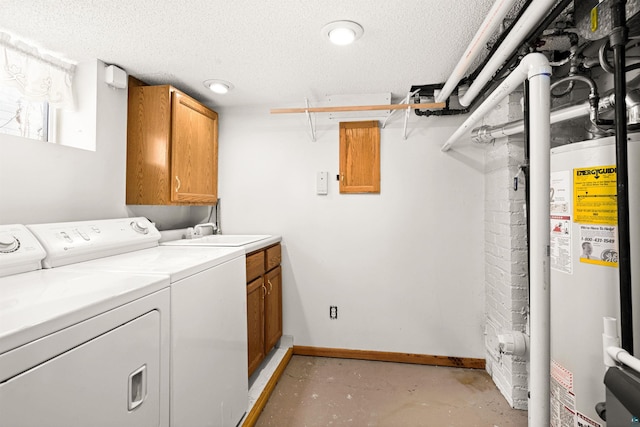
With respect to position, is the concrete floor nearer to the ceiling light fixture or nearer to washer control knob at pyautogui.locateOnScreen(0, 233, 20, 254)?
washer control knob at pyautogui.locateOnScreen(0, 233, 20, 254)

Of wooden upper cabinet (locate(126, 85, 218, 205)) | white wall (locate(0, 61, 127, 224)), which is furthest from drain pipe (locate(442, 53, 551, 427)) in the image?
white wall (locate(0, 61, 127, 224))

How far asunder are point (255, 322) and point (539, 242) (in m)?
1.71

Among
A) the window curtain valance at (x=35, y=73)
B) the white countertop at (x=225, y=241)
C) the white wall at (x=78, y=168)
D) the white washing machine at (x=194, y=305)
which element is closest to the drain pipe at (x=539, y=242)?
the white washing machine at (x=194, y=305)

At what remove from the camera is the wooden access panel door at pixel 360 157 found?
248 centimetres

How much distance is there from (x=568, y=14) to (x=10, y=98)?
9.46 ft

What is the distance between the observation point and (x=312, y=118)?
8.44 feet

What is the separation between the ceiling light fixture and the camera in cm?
150

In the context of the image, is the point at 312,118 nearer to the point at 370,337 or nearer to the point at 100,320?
Result: the point at 370,337

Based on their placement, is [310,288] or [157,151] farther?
[310,288]

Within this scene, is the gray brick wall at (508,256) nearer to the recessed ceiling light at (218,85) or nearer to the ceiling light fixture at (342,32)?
the ceiling light fixture at (342,32)

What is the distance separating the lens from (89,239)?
4.99ft

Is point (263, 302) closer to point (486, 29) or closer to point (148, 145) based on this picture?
point (148, 145)

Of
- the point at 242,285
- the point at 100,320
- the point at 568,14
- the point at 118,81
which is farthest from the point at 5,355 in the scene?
the point at 568,14

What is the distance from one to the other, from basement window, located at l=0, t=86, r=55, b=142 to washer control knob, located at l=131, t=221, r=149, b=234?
2.23ft
